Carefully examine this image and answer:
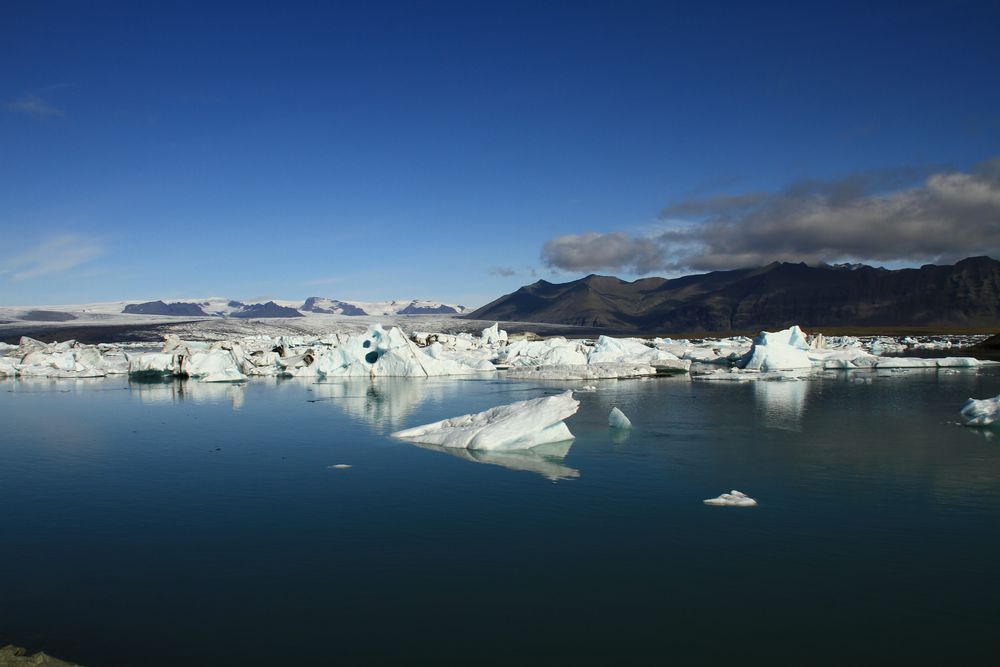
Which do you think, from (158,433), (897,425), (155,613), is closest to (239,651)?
→ (155,613)

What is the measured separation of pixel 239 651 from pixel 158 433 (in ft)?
40.2

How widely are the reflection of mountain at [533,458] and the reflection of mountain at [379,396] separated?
3.44 metres

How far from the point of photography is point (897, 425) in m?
16.1

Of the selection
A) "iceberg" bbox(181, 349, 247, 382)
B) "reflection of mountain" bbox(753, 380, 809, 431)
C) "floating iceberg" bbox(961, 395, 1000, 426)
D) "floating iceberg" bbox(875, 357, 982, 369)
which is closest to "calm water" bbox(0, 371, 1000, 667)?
"floating iceberg" bbox(961, 395, 1000, 426)

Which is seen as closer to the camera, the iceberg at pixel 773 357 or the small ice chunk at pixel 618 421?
the small ice chunk at pixel 618 421

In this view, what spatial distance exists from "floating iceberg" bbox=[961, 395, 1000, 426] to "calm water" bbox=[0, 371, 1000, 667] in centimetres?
66

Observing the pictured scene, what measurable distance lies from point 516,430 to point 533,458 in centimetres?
84

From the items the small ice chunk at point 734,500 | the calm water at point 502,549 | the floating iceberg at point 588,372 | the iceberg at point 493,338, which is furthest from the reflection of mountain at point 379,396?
the iceberg at point 493,338

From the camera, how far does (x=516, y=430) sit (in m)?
13.2

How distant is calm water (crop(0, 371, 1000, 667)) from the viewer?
5.51 metres

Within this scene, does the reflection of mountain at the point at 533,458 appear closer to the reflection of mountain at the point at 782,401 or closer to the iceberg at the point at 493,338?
the reflection of mountain at the point at 782,401

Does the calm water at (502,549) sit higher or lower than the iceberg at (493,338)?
lower

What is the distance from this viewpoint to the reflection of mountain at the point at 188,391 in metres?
23.9

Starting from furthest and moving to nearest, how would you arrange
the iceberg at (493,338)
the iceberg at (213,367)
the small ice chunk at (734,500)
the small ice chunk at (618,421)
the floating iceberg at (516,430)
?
the iceberg at (493,338) < the iceberg at (213,367) < the small ice chunk at (618,421) < the floating iceberg at (516,430) < the small ice chunk at (734,500)
